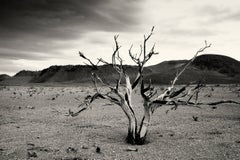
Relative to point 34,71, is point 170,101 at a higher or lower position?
lower

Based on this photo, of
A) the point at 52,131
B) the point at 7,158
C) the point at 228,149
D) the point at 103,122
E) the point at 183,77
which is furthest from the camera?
the point at 183,77

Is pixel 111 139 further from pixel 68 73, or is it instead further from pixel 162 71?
pixel 68 73

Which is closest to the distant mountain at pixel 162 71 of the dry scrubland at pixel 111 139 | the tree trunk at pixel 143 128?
the dry scrubland at pixel 111 139

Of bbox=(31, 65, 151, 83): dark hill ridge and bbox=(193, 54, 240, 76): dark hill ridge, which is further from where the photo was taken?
bbox=(31, 65, 151, 83): dark hill ridge

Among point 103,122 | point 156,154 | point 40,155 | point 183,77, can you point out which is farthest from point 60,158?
point 183,77

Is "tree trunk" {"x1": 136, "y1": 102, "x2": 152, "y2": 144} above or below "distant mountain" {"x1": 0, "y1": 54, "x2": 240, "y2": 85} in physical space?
below

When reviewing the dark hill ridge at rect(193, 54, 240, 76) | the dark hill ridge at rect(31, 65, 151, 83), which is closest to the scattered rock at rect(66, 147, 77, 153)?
the dark hill ridge at rect(31, 65, 151, 83)

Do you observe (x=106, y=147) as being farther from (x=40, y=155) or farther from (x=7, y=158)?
(x=7, y=158)

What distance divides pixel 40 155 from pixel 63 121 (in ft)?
17.4

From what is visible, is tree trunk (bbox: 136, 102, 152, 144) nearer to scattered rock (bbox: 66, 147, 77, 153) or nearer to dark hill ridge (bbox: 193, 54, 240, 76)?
scattered rock (bbox: 66, 147, 77, 153)

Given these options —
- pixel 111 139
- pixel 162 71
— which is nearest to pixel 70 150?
pixel 111 139

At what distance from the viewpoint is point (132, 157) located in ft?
22.7

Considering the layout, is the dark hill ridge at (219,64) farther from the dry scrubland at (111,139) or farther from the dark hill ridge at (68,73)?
the dry scrubland at (111,139)

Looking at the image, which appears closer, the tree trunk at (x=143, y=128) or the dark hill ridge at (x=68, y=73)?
the tree trunk at (x=143, y=128)
